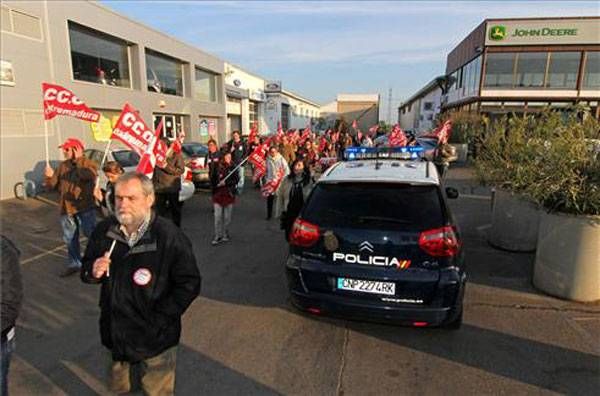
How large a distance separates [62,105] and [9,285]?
25.9ft

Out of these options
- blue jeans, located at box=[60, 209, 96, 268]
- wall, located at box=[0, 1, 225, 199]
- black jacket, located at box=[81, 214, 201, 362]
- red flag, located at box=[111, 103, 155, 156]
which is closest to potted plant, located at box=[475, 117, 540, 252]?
black jacket, located at box=[81, 214, 201, 362]

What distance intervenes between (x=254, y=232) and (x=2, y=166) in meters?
7.98

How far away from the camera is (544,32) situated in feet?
87.6

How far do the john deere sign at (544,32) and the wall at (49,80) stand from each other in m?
23.5

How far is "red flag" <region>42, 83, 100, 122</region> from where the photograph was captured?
8413 mm

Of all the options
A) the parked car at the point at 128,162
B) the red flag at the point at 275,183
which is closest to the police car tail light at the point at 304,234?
the red flag at the point at 275,183

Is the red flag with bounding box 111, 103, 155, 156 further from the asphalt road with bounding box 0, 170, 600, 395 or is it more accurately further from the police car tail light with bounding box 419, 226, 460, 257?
→ the police car tail light with bounding box 419, 226, 460, 257

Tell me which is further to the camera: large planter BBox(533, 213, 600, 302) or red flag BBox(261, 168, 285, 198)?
red flag BBox(261, 168, 285, 198)

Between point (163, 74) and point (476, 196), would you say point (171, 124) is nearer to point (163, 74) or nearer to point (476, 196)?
point (163, 74)

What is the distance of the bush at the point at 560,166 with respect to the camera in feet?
14.3

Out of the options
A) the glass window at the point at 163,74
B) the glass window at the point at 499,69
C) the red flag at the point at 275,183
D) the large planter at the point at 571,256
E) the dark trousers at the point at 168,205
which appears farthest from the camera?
the glass window at the point at 499,69

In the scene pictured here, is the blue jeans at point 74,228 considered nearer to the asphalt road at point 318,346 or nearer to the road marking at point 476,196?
the asphalt road at point 318,346

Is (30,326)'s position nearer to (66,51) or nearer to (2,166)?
(2,166)

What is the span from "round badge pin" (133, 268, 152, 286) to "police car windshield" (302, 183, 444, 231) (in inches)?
73.5
